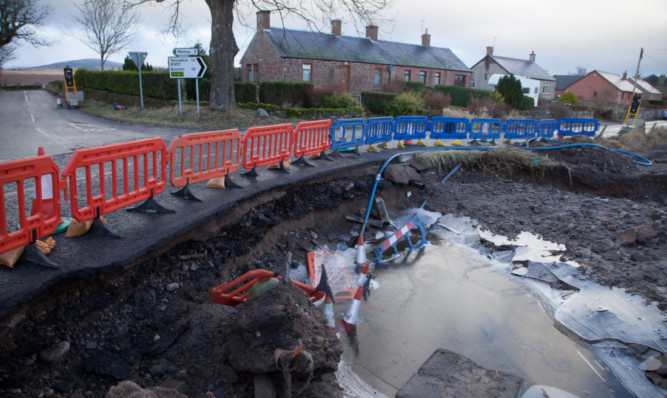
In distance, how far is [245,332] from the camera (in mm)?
3824

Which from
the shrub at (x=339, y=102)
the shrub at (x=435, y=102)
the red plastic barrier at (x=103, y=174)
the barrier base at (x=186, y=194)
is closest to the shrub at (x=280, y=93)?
the shrub at (x=339, y=102)

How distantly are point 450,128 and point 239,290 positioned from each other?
428 inches

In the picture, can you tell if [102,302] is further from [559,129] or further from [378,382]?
[559,129]

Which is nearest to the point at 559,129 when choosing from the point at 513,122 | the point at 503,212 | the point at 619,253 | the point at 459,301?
the point at 513,122

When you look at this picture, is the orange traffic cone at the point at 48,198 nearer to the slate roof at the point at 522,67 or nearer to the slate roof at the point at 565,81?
the slate roof at the point at 522,67

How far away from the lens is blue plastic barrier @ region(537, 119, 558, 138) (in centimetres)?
1647

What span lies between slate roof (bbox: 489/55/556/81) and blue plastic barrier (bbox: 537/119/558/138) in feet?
127

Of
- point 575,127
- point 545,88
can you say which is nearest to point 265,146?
point 575,127

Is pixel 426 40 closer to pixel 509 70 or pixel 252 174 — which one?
pixel 509 70

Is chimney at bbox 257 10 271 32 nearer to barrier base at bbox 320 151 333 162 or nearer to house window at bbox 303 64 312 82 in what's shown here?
house window at bbox 303 64 312 82

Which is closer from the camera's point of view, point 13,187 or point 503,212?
point 13,187

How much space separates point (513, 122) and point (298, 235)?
1120cm

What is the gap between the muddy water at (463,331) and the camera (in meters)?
4.56

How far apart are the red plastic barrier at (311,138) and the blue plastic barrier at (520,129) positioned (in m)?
8.33
